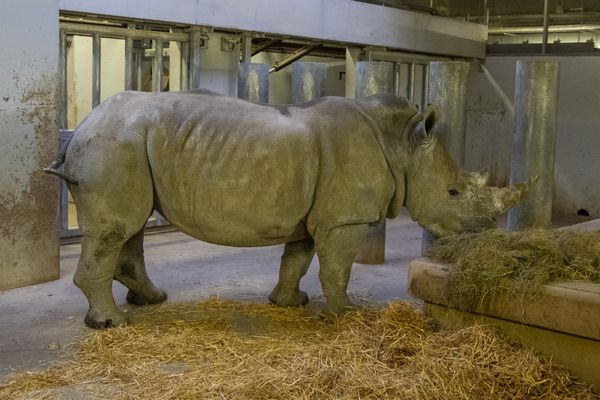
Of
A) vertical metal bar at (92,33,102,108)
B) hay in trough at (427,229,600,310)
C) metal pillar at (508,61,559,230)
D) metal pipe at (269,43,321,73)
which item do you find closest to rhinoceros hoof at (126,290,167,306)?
hay in trough at (427,229,600,310)

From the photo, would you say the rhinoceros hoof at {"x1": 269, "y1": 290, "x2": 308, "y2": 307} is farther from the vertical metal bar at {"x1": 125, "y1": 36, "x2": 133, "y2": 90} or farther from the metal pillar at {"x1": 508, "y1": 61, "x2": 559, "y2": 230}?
the vertical metal bar at {"x1": 125, "y1": 36, "x2": 133, "y2": 90}

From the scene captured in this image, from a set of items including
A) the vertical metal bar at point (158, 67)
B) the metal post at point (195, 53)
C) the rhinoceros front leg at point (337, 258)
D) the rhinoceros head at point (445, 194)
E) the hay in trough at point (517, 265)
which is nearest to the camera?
the hay in trough at point (517, 265)

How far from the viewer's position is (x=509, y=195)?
5.75 metres

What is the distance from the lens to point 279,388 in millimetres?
4117

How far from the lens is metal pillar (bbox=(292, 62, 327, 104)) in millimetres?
7727

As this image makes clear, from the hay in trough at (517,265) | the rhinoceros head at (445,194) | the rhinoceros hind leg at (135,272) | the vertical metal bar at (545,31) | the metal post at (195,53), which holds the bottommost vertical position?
the rhinoceros hind leg at (135,272)

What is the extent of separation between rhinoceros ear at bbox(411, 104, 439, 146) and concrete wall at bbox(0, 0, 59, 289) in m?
2.91

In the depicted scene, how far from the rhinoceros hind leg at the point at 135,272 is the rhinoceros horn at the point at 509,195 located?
8.01ft

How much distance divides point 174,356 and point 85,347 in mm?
558

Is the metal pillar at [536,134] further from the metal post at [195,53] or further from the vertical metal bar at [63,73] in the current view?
the vertical metal bar at [63,73]

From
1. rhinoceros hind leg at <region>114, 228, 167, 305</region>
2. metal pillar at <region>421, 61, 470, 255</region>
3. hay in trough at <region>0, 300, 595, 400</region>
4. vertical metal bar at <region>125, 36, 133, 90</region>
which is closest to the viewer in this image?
hay in trough at <region>0, 300, 595, 400</region>

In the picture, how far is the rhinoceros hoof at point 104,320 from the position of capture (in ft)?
17.6

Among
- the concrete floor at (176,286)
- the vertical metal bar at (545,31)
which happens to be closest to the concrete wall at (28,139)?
the concrete floor at (176,286)

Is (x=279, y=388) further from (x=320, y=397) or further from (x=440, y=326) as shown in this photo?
(x=440, y=326)
